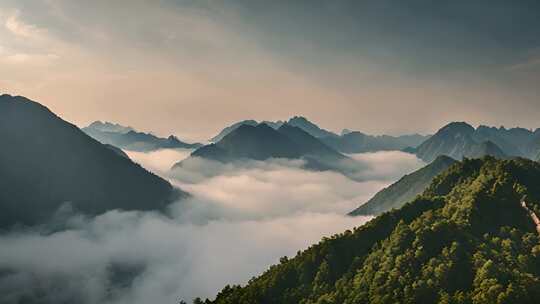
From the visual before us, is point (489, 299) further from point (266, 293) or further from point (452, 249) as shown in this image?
point (266, 293)

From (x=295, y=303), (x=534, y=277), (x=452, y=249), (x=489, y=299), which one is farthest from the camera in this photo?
(x=295, y=303)

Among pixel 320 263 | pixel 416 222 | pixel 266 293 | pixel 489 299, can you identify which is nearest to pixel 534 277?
pixel 489 299

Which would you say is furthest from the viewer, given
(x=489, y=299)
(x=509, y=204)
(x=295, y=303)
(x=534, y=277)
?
(x=509, y=204)

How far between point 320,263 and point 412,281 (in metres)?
46.0

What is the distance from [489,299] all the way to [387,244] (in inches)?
1989

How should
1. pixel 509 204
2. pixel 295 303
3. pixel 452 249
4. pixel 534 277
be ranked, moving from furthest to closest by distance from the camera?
1. pixel 509 204
2. pixel 295 303
3. pixel 452 249
4. pixel 534 277

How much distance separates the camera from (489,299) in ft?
466

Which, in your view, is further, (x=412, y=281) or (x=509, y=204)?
(x=509, y=204)

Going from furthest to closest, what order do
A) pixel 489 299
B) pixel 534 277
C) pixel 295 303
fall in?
1. pixel 295 303
2. pixel 534 277
3. pixel 489 299

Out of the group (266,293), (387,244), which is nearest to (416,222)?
(387,244)

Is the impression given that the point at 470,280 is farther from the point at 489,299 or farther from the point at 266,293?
the point at 266,293

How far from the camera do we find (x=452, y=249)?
168 metres

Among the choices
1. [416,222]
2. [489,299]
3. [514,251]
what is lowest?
[489,299]

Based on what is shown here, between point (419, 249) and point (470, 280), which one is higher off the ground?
point (419, 249)
